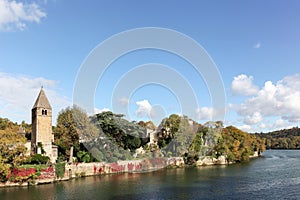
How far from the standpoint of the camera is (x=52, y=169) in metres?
38.4

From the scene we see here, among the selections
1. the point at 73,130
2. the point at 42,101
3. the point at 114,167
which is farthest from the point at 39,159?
the point at 114,167

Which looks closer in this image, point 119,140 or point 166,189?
point 166,189

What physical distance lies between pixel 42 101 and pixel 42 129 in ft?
14.4

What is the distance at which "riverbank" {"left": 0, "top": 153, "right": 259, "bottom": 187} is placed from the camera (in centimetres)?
3714

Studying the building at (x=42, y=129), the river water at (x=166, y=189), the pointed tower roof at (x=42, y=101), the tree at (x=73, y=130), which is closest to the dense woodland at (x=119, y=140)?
the tree at (x=73, y=130)

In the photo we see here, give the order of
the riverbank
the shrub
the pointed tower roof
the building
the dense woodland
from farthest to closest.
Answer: the pointed tower roof, the building, the shrub, the dense woodland, the riverbank

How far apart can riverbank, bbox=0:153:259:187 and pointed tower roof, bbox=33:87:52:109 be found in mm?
10158

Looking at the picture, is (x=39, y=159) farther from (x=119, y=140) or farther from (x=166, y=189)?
(x=166, y=189)

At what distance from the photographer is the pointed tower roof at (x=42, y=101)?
44.3 m

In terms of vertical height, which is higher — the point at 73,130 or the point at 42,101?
the point at 42,101

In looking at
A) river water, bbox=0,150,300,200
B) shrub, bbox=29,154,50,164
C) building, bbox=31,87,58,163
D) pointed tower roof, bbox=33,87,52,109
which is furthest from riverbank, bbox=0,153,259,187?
pointed tower roof, bbox=33,87,52,109

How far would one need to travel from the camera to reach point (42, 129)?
144 ft

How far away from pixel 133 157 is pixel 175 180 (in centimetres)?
1666

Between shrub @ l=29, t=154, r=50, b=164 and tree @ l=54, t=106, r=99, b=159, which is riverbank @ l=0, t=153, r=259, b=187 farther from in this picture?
tree @ l=54, t=106, r=99, b=159
